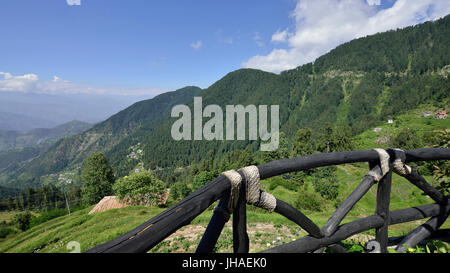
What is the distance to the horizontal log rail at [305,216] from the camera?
3.47 feet

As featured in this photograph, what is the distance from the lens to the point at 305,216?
1.77m

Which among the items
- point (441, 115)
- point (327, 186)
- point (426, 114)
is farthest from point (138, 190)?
point (426, 114)

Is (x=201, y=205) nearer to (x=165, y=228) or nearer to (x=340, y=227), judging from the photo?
(x=165, y=228)

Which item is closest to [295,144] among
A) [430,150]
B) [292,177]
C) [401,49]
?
[292,177]

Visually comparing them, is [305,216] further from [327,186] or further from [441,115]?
[441,115]

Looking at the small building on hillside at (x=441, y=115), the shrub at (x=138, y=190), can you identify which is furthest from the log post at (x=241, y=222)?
the small building on hillside at (x=441, y=115)

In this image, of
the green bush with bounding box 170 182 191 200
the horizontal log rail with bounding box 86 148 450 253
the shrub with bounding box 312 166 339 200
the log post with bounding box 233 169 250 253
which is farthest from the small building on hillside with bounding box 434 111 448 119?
the log post with bounding box 233 169 250 253

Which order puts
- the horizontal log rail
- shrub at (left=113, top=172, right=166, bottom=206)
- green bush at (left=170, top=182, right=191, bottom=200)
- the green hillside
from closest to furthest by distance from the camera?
the horizontal log rail
shrub at (left=113, top=172, right=166, bottom=206)
green bush at (left=170, top=182, right=191, bottom=200)
the green hillside

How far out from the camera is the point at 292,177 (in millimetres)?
36844

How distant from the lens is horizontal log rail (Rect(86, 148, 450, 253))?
1.06 m

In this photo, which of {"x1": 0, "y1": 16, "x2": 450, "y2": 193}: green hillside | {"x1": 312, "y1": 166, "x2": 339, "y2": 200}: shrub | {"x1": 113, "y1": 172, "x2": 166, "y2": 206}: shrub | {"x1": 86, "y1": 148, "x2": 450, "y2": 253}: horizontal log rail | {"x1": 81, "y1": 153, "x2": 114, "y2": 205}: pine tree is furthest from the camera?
{"x1": 0, "y1": 16, "x2": 450, "y2": 193}: green hillside

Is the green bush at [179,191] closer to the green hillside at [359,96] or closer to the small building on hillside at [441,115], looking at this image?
the green hillside at [359,96]

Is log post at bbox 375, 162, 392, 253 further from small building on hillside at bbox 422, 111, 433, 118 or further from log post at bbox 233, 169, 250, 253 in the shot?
small building on hillside at bbox 422, 111, 433, 118

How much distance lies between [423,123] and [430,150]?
115710 millimetres
